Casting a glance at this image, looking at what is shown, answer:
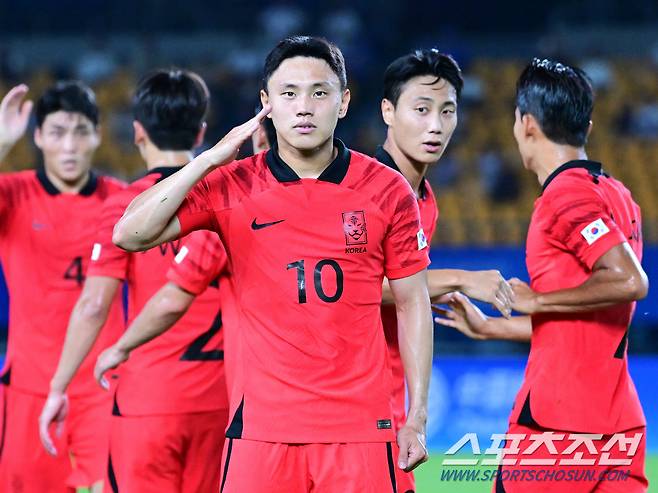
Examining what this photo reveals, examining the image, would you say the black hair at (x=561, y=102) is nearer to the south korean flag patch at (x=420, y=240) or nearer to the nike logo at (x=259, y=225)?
the south korean flag patch at (x=420, y=240)

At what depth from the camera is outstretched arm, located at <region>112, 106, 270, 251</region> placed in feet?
12.0

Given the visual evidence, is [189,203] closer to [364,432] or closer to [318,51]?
[318,51]

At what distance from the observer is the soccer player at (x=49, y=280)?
5.56 metres

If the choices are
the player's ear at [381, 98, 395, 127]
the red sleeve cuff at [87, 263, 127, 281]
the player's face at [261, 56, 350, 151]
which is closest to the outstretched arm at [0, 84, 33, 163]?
the red sleeve cuff at [87, 263, 127, 281]

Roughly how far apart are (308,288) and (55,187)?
2.70 meters

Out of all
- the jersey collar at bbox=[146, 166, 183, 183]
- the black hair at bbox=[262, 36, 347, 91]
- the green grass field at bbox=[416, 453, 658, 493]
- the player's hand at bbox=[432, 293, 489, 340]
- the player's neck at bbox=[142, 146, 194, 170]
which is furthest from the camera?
the green grass field at bbox=[416, 453, 658, 493]

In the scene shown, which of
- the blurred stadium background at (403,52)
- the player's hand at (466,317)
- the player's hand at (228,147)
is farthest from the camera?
the blurred stadium background at (403,52)

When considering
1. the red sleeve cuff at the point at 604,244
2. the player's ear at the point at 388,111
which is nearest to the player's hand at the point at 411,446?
the red sleeve cuff at the point at 604,244

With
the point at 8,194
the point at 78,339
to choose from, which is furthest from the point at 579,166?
the point at 8,194

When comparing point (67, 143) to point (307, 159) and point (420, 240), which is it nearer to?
point (307, 159)

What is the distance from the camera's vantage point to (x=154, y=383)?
502cm

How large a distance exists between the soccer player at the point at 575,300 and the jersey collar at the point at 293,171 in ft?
3.60

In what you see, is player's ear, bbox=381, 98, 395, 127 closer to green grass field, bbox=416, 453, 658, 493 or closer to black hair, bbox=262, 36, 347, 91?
black hair, bbox=262, 36, 347, 91

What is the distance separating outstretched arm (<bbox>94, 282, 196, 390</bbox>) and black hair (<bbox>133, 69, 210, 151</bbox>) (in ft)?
3.19
